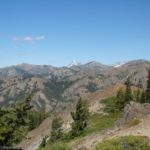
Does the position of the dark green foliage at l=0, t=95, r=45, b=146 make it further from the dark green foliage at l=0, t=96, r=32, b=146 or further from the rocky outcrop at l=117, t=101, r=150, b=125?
the rocky outcrop at l=117, t=101, r=150, b=125

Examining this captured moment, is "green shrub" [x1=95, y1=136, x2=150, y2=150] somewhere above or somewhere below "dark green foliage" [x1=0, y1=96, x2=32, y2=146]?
above

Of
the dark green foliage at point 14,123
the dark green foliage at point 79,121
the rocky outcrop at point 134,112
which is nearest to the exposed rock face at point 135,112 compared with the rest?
the rocky outcrop at point 134,112

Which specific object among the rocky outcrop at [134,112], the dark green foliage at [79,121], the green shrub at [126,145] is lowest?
the dark green foliage at [79,121]

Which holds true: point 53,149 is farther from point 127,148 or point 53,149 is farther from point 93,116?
point 93,116

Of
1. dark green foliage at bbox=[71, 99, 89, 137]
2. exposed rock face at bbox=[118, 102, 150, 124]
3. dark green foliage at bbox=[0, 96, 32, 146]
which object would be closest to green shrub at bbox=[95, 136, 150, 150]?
dark green foliage at bbox=[0, 96, 32, 146]

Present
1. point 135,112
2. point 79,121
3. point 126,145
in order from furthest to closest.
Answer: point 79,121 → point 135,112 → point 126,145

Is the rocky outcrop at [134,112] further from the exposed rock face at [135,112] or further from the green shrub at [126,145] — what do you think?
the green shrub at [126,145]

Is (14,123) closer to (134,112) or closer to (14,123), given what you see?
(14,123)

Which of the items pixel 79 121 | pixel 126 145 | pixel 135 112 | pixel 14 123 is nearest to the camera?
pixel 126 145

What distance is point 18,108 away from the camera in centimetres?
5328

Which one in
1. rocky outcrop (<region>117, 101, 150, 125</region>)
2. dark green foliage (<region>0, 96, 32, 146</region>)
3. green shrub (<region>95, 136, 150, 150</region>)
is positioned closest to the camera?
green shrub (<region>95, 136, 150, 150</region>)

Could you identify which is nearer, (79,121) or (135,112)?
(135,112)

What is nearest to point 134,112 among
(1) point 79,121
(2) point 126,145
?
(1) point 79,121

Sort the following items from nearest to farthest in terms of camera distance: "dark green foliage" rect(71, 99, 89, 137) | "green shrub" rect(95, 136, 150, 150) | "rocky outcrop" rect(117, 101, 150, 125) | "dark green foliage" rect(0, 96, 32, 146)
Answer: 1. "green shrub" rect(95, 136, 150, 150)
2. "dark green foliage" rect(0, 96, 32, 146)
3. "rocky outcrop" rect(117, 101, 150, 125)
4. "dark green foliage" rect(71, 99, 89, 137)
